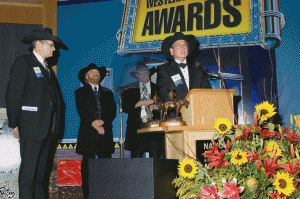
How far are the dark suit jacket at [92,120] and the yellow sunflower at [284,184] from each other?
117 inches

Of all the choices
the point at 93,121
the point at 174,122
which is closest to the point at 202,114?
the point at 174,122

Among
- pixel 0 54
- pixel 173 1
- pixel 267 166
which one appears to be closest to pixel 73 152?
pixel 0 54

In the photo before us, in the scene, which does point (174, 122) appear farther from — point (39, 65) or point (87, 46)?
point (87, 46)

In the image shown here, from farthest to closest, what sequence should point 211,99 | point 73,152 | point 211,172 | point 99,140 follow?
point 73,152 → point 99,140 → point 211,99 → point 211,172

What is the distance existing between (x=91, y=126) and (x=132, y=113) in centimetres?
70

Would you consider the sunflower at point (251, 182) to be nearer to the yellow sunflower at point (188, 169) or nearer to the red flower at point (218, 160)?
the red flower at point (218, 160)

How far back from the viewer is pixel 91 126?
4.34 meters

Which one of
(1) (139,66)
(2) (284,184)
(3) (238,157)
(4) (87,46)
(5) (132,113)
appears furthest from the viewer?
(4) (87,46)

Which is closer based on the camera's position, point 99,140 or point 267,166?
point 267,166

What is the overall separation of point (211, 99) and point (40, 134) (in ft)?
4.87

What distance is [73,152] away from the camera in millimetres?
5027

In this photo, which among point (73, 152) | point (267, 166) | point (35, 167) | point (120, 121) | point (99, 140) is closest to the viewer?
point (267, 166)

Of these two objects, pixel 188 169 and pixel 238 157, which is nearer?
pixel 238 157

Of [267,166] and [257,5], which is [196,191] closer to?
[267,166]
